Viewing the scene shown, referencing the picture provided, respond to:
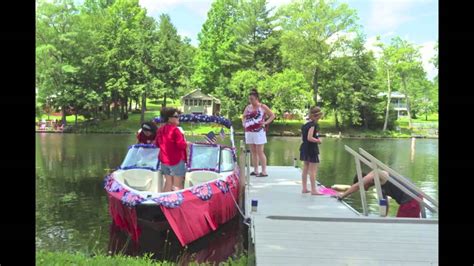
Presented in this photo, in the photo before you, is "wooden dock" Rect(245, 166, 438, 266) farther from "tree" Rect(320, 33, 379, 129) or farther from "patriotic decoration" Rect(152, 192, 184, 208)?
"tree" Rect(320, 33, 379, 129)

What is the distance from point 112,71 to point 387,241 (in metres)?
46.7

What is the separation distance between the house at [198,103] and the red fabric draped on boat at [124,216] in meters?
50.1

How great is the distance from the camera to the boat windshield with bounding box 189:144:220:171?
927cm

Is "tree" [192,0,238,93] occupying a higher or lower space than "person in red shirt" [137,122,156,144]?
higher

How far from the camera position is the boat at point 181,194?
734 cm

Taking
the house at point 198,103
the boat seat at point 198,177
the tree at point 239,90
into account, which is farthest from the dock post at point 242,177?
the house at point 198,103

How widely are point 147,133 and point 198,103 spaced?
49144 millimetres

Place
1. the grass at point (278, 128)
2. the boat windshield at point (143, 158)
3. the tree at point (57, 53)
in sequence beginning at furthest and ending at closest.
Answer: the tree at point (57, 53), the grass at point (278, 128), the boat windshield at point (143, 158)

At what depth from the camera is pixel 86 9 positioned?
55906 millimetres

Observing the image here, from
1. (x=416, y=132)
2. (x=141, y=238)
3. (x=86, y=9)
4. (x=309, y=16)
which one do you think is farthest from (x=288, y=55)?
(x=141, y=238)

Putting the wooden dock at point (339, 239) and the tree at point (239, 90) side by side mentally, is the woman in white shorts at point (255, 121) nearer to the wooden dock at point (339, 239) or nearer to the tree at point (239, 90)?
the wooden dock at point (339, 239)

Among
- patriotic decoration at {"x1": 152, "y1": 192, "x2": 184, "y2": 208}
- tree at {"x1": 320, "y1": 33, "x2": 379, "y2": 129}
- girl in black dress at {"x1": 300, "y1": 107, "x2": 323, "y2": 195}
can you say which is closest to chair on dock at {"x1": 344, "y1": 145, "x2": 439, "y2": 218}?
girl in black dress at {"x1": 300, "y1": 107, "x2": 323, "y2": 195}

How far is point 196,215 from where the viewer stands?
7.74 meters
